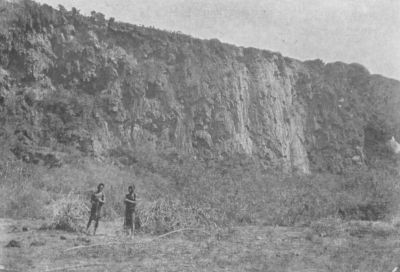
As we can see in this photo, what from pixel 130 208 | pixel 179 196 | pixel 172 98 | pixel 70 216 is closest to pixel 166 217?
pixel 130 208

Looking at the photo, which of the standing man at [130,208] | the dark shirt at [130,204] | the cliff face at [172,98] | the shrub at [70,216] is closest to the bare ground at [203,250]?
the standing man at [130,208]

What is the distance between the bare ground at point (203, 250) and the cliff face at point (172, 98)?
8622 mm

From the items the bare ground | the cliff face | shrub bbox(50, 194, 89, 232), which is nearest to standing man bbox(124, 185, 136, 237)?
the bare ground

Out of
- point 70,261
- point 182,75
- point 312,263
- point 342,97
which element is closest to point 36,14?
point 182,75

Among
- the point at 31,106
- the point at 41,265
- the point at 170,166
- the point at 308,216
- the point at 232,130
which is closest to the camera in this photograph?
the point at 41,265

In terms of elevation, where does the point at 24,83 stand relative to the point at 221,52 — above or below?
below

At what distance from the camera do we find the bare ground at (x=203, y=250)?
25.2 feet

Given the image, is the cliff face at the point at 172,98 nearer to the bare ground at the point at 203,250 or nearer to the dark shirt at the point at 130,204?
the dark shirt at the point at 130,204

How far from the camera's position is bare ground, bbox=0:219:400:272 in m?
7.68

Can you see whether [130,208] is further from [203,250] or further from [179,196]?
[179,196]

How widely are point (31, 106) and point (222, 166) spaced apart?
9538mm

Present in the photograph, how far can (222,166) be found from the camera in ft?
80.1

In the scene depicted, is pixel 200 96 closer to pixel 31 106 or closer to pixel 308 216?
pixel 31 106

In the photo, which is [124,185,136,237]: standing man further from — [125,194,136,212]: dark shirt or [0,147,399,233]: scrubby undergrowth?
[0,147,399,233]: scrubby undergrowth
